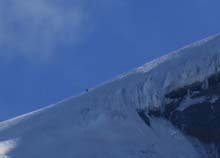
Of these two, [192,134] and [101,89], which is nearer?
[192,134]

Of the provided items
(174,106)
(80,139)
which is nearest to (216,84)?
(174,106)

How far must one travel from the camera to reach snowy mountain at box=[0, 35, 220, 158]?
186 ft

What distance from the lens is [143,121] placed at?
58.8m

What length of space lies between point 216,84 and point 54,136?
7.74 meters

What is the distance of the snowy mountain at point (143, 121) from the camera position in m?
56.7

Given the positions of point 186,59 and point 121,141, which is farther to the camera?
point 186,59

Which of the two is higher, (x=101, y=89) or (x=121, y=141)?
(x=101, y=89)

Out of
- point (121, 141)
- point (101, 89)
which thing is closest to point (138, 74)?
point (101, 89)

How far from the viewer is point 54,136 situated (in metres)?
58.6

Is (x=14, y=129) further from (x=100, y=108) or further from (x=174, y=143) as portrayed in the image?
(x=174, y=143)

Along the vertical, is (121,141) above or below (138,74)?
below

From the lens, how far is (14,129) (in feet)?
201

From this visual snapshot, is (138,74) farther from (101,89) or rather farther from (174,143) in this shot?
(174,143)

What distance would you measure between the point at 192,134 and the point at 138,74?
251 inches
